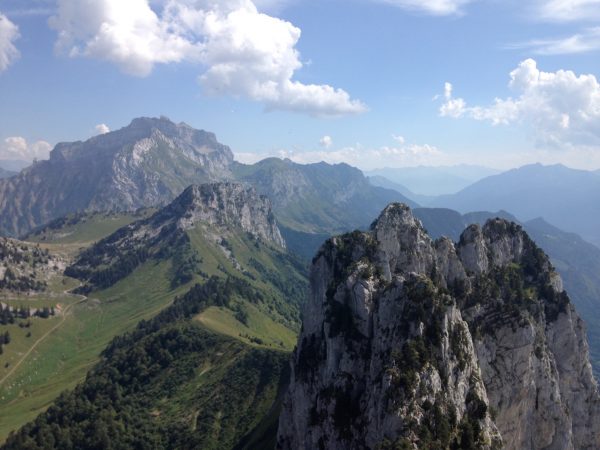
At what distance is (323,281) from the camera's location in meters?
123

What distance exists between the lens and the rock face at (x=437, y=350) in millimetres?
76938

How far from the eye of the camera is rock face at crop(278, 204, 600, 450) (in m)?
76.9

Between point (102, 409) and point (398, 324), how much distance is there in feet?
522

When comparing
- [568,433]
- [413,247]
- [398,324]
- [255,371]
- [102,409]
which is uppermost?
[413,247]

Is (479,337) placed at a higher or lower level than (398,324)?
lower

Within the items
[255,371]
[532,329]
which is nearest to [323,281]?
[532,329]

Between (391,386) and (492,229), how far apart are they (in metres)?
78.4

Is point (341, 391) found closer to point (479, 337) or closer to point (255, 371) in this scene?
point (479, 337)

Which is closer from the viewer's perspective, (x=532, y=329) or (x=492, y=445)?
(x=492, y=445)

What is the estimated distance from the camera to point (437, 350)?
81125mm

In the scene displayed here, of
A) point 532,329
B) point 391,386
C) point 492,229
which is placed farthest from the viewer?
point 492,229

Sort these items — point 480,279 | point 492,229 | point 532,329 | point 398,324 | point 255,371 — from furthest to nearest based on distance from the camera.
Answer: point 255,371
point 492,229
point 480,279
point 532,329
point 398,324

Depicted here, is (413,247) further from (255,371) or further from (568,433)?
(255,371)

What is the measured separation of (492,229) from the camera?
13812 centimetres
